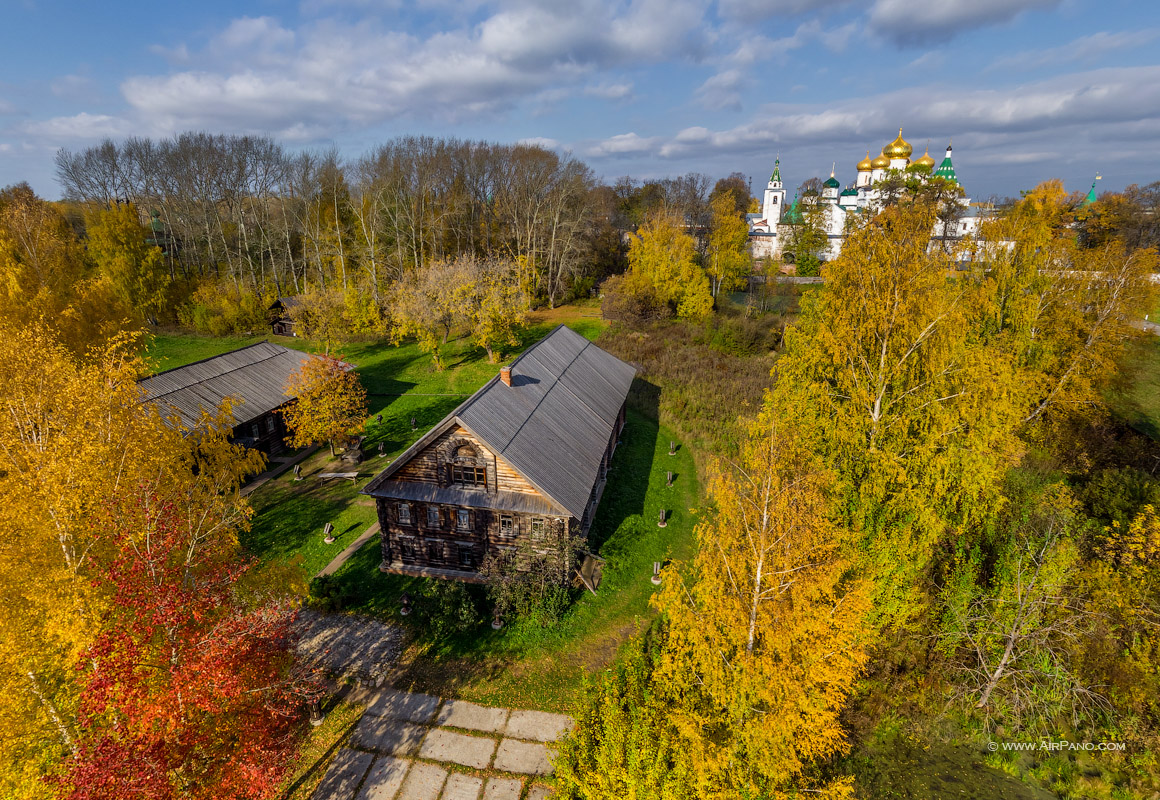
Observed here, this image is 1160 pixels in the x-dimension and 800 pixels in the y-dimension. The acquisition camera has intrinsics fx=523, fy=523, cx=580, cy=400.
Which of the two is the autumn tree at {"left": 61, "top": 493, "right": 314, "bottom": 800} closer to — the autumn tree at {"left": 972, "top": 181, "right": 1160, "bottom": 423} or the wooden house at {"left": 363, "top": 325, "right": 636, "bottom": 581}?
the wooden house at {"left": 363, "top": 325, "right": 636, "bottom": 581}

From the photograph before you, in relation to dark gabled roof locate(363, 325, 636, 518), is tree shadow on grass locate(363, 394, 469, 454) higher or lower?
lower

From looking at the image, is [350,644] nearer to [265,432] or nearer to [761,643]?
[761,643]

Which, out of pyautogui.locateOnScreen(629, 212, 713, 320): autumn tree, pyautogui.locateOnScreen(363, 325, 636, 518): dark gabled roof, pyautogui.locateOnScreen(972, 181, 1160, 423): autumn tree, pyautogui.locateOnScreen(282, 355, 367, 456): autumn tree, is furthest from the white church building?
pyautogui.locateOnScreen(282, 355, 367, 456): autumn tree

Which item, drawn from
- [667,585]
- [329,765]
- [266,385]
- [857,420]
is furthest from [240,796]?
[266,385]

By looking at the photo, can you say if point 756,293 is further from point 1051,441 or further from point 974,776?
point 974,776

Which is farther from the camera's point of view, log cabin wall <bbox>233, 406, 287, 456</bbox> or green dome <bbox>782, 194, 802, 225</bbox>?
green dome <bbox>782, 194, 802, 225</bbox>

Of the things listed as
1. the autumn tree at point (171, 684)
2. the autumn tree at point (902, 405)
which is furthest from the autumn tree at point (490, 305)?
the autumn tree at point (171, 684)
